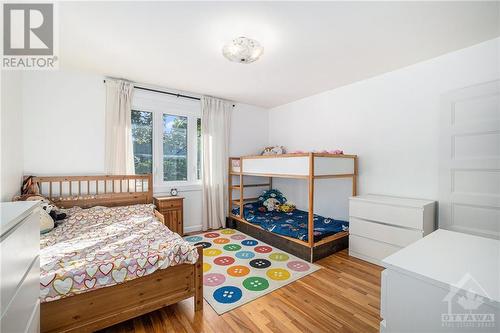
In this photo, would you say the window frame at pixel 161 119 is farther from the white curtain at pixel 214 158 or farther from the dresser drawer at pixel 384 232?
the dresser drawer at pixel 384 232

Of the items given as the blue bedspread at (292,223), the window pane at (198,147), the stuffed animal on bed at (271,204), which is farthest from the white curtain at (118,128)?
the stuffed animal on bed at (271,204)

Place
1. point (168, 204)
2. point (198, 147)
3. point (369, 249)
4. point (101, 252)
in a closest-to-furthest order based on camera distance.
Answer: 1. point (101, 252)
2. point (369, 249)
3. point (168, 204)
4. point (198, 147)

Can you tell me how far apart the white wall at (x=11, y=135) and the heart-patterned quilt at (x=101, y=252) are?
0.61 meters

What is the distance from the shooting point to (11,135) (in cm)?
233

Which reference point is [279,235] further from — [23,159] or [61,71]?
[61,71]

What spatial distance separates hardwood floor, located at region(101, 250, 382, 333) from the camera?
168 cm

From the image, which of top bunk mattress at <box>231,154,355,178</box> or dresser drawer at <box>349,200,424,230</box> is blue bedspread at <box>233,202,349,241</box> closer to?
dresser drawer at <box>349,200,424,230</box>

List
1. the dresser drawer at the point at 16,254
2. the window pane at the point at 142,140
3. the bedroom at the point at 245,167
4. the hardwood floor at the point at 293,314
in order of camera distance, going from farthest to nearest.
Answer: the window pane at the point at 142,140 < the hardwood floor at the point at 293,314 < the bedroom at the point at 245,167 < the dresser drawer at the point at 16,254

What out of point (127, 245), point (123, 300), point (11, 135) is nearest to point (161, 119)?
point (11, 135)

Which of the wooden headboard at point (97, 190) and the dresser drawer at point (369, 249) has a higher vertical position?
the wooden headboard at point (97, 190)

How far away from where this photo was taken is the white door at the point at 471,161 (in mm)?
2203

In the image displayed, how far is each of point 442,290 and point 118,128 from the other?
370 cm

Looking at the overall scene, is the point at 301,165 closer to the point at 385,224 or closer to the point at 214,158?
the point at 385,224

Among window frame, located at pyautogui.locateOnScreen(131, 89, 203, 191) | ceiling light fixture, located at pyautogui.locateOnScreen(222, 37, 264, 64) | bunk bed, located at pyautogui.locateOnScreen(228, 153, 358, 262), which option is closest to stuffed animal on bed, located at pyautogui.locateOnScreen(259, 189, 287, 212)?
bunk bed, located at pyautogui.locateOnScreen(228, 153, 358, 262)
